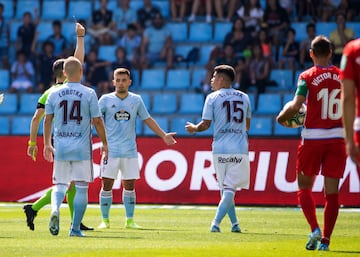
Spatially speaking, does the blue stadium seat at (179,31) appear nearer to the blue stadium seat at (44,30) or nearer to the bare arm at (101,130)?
the blue stadium seat at (44,30)

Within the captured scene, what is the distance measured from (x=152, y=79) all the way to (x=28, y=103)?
10.6 feet

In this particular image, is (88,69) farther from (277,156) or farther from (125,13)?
(277,156)

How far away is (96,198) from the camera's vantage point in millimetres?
22781

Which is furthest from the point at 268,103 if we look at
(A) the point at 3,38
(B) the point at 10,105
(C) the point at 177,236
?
(C) the point at 177,236

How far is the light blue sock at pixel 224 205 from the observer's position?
15.5 metres

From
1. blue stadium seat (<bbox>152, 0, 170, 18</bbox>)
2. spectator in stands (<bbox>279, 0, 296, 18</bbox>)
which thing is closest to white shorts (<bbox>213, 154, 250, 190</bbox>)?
spectator in stands (<bbox>279, 0, 296, 18</bbox>)

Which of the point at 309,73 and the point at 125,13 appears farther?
the point at 125,13

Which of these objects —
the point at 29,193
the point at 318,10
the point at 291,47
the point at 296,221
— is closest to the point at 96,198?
the point at 29,193

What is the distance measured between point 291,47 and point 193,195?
6.99 meters

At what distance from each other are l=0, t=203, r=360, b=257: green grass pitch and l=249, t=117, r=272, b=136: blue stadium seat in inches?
234

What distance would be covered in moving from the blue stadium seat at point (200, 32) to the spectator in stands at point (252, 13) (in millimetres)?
951

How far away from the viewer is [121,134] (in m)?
16.8

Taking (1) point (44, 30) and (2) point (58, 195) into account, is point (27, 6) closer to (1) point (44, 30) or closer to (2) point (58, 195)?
(1) point (44, 30)

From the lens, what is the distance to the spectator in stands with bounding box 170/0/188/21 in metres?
30.3
